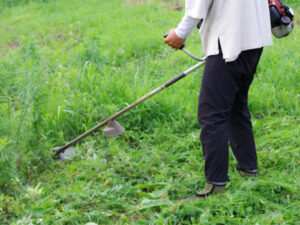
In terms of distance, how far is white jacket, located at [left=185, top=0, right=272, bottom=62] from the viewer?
7.95ft

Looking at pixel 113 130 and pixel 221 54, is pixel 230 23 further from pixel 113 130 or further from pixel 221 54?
pixel 113 130

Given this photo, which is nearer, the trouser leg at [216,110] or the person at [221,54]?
the person at [221,54]

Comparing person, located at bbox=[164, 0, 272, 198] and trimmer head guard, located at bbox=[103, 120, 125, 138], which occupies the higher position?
person, located at bbox=[164, 0, 272, 198]

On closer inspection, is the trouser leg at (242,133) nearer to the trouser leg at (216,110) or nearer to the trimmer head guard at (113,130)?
the trouser leg at (216,110)

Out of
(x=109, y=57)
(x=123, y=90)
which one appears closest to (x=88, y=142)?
(x=123, y=90)

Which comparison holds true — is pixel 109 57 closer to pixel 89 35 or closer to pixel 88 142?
pixel 89 35

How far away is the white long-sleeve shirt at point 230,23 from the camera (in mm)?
2426

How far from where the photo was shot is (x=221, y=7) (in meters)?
2.45

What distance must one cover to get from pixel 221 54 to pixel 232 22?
0.21m

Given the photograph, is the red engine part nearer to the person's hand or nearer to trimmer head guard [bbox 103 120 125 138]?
the person's hand

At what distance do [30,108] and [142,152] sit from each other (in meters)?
1.08

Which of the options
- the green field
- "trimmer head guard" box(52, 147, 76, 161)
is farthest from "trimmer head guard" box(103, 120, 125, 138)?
"trimmer head guard" box(52, 147, 76, 161)

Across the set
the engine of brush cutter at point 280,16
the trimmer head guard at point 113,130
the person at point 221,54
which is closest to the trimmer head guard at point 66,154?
the trimmer head guard at point 113,130

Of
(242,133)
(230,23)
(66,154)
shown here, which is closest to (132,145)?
(66,154)
